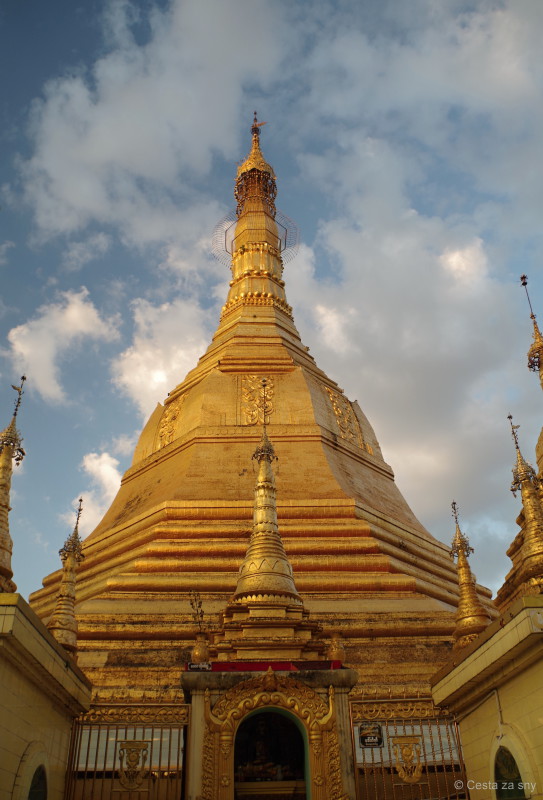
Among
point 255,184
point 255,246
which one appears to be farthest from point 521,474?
point 255,184

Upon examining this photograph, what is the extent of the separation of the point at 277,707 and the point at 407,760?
1896 millimetres

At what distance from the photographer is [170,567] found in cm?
1939

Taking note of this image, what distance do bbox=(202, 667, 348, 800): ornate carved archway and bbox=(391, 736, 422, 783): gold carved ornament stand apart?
2.94 feet

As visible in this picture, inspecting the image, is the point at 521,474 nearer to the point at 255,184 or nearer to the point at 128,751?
the point at 128,751

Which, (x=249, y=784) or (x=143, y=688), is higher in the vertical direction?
(x=143, y=688)

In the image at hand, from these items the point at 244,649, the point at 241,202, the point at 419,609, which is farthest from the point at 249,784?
the point at 241,202

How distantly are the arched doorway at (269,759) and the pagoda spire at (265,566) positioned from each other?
4.21m

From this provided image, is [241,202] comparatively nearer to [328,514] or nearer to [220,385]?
[220,385]

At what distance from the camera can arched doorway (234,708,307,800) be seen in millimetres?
9633

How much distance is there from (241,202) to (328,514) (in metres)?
23.4

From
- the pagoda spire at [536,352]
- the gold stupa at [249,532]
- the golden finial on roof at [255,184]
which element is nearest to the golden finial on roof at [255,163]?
the golden finial on roof at [255,184]

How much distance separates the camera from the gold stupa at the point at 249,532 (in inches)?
649

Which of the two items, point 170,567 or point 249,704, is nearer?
point 249,704

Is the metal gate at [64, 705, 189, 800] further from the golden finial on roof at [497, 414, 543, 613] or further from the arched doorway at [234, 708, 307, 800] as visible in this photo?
the golden finial on roof at [497, 414, 543, 613]
